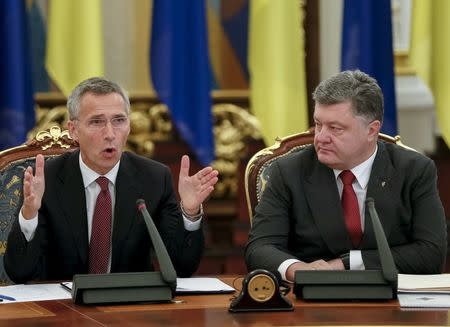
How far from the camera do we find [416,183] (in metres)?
3.73

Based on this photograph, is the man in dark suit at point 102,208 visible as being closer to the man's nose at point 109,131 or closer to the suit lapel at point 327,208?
the man's nose at point 109,131

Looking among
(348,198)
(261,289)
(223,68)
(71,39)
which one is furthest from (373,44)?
(261,289)

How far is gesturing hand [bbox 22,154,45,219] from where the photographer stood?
3314mm

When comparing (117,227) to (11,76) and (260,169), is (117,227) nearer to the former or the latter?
(260,169)

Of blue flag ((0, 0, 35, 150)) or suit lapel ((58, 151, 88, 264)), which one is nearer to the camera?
suit lapel ((58, 151, 88, 264))

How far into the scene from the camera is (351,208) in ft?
12.1

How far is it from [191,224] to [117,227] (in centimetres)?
27

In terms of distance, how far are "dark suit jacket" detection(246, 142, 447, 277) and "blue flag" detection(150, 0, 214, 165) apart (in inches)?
76.5

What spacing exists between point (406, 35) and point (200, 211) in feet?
10.3

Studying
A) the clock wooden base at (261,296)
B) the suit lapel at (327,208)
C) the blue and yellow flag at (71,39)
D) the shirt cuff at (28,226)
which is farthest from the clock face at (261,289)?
the blue and yellow flag at (71,39)

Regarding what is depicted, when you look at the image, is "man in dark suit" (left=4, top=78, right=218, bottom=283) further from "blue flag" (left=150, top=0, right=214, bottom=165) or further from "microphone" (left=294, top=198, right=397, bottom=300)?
"blue flag" (left=150, top=0, right=214, bottom=165)

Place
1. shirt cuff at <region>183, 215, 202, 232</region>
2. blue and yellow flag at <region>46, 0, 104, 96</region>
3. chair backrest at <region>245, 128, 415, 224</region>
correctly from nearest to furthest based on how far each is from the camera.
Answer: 1. shirt cuff at <region>183, 215, 202, 232</region>
2. chair backrest at <region>245, 128, 415, 224</region>
3. blue and yellow flag at <region>46, 0, 104, 96</region>

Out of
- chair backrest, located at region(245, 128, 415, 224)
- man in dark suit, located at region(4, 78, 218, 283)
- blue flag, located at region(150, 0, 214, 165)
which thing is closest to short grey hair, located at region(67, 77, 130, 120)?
man in dark suit, located at region(4, 78, 218, 283)

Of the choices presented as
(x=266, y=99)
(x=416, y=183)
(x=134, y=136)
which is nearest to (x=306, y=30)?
(x=266, y=99)
